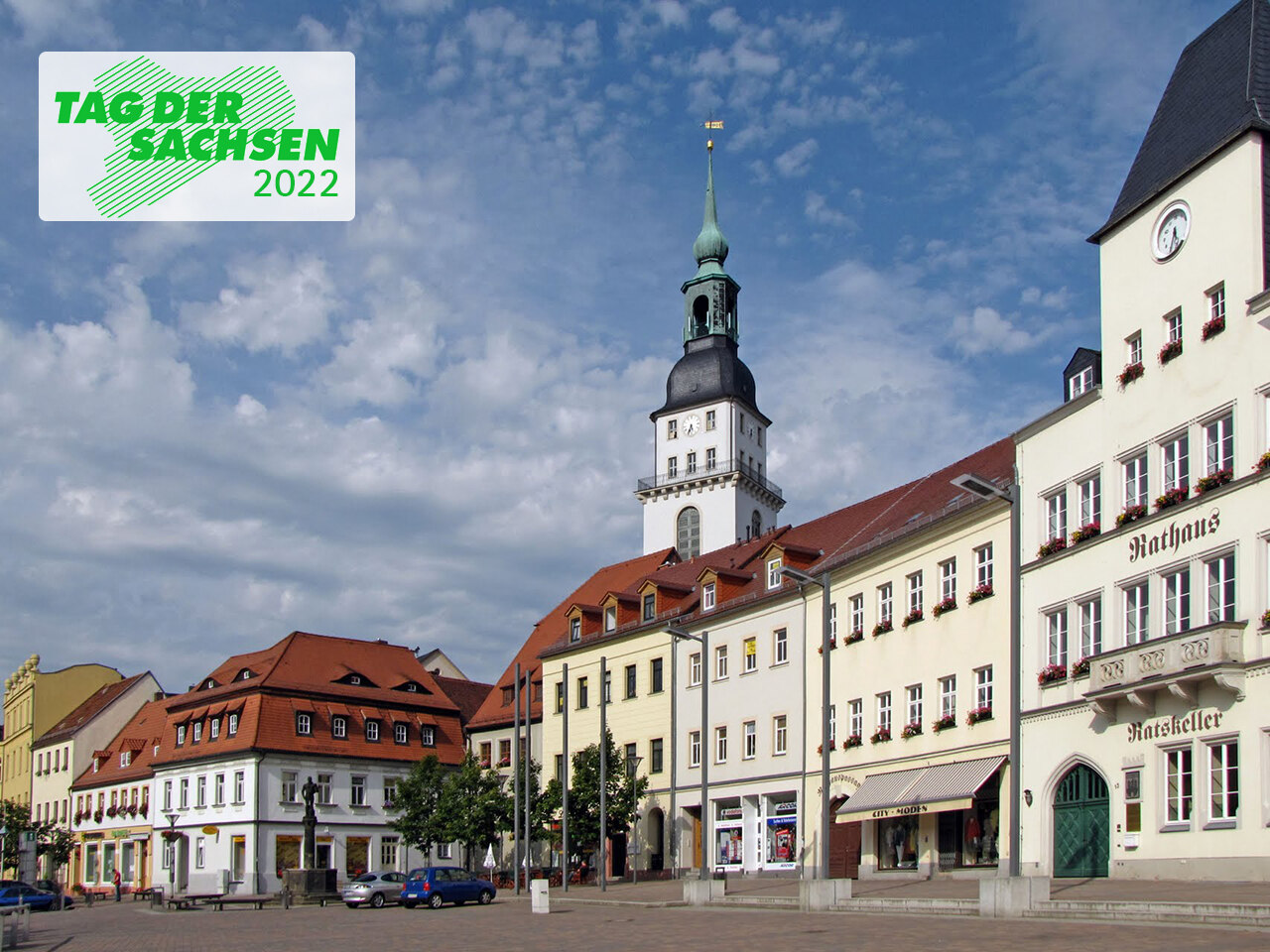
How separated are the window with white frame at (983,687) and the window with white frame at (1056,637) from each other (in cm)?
306

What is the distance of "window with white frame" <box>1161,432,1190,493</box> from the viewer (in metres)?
35.8

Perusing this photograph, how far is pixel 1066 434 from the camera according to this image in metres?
40.6

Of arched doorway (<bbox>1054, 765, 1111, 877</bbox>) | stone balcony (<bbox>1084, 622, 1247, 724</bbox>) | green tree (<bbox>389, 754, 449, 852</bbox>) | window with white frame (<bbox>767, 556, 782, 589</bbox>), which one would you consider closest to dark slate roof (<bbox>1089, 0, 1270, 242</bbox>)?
stone balcony (<bbox>1084, 622, 1247, 724</bbox>)

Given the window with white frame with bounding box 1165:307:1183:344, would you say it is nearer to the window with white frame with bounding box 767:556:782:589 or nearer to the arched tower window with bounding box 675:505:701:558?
the window with white frame with bounding box 767:556:782:589

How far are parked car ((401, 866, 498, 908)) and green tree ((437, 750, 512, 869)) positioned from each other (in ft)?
42.2

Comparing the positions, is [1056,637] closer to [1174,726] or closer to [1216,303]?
[1174,726]

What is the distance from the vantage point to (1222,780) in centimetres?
3344

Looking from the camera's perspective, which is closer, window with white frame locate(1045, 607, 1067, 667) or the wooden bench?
window with white frame locate(1045, 607, 1067, 667)

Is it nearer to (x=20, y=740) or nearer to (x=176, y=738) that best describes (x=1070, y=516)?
(x=176, y=738)

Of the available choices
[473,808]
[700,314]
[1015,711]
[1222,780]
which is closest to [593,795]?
[473,808]

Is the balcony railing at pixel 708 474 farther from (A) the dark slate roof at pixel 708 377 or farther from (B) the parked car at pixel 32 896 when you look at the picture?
(B) the parked car at pixel 32 896

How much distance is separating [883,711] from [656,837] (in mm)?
18085

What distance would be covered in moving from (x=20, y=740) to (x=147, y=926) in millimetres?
75847

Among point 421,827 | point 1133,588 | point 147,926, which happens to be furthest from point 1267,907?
point 421,827
